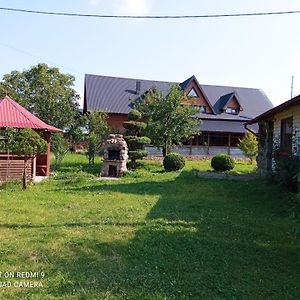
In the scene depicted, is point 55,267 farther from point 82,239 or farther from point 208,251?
point 208,251

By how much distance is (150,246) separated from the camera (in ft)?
19.3

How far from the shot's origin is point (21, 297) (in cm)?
398

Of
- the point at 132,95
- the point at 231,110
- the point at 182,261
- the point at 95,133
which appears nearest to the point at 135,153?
the point at 95,133

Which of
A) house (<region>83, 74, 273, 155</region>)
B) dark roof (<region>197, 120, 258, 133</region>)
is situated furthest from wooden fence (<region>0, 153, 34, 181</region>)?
dark roof (<region>197, 120, 258, 133</region>)

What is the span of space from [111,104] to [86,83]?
3.67 metres

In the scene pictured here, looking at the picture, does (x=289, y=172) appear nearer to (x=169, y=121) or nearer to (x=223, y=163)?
(x=223, y=163)

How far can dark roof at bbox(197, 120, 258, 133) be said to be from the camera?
107 feet

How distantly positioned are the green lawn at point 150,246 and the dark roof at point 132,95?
2437 centimetres

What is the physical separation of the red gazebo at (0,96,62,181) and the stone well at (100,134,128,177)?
111 inches

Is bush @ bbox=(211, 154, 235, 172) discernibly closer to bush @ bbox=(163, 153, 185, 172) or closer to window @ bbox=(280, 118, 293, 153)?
bush @ bbox=(163, 153, 185, 172)

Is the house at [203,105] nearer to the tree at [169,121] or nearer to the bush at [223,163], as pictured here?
the tree at [169,121]

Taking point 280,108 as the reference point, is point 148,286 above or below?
below

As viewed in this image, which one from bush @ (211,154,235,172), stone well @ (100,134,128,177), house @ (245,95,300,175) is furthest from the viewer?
bush @ (211,154,235,172)

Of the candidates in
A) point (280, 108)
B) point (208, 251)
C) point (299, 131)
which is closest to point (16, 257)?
point (208, 251)
